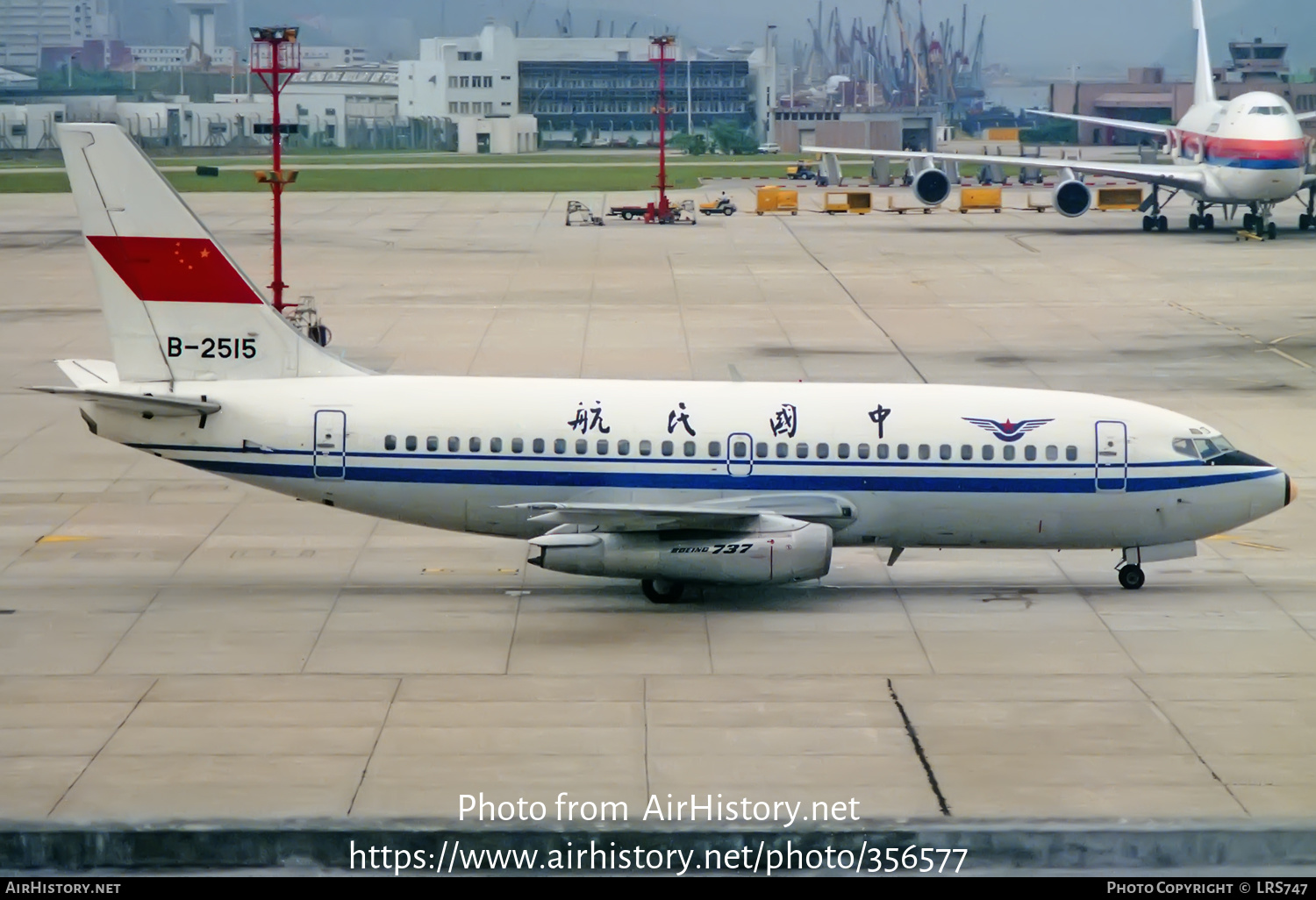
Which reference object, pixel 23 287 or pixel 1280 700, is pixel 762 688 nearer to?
pixel 1280 700

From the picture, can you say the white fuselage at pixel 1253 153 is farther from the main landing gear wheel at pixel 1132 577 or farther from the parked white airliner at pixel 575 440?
the main landing gear wheel at pixel 1132 577

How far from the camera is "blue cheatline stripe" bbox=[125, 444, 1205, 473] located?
83.6 ft

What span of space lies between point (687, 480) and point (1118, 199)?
7840 cm

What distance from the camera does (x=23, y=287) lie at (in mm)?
62375

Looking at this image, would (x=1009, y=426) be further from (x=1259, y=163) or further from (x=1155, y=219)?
(x=1155, y=219)

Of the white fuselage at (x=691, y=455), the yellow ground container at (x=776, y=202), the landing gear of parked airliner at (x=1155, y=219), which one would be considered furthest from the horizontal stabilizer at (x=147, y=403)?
the yellow ground container at (x=776, y=202)

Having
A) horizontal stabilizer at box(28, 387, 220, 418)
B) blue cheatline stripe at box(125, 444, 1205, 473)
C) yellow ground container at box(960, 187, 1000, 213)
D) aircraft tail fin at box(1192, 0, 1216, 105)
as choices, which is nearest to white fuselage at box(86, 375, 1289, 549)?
blue cheatline stripe at box(125, 444, 1205, 473)

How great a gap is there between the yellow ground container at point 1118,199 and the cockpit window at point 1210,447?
74145 mm

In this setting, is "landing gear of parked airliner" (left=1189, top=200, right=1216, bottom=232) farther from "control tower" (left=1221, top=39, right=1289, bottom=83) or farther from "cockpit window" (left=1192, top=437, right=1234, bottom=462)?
"control tower" (left=1221, top=39, right=1289, bottom=83)

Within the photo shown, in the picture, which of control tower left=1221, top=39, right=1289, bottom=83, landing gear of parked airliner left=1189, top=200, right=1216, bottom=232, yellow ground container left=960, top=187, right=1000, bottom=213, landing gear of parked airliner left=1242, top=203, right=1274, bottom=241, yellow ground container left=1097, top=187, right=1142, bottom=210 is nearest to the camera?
landing gear of parked airliner left=1242, top=203, right=1274, bottom=241

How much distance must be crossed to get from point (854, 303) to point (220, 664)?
39624 mm

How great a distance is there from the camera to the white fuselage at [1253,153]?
75.2 m

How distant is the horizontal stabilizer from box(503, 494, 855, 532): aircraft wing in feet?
15.8
